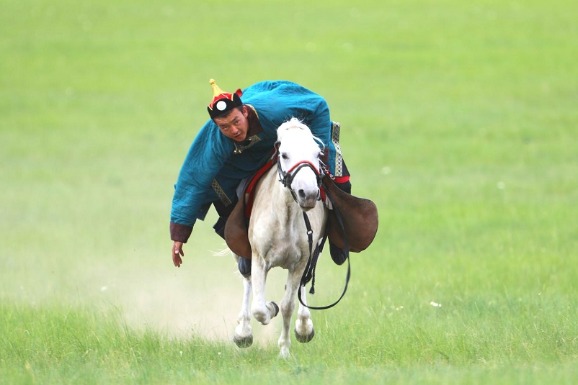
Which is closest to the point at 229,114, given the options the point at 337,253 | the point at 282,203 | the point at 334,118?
the point at 282,203

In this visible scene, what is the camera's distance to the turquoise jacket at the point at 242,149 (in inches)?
332

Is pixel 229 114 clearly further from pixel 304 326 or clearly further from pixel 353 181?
pixel 353 181

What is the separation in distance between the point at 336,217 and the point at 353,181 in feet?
35.2

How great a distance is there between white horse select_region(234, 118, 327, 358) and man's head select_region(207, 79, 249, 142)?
12.7 inches

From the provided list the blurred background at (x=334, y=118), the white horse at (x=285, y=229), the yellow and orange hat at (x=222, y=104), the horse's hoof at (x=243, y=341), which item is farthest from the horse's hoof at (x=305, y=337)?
the yellow and orange hat at (x=222, y=104)

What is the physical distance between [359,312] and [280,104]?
2.52 m

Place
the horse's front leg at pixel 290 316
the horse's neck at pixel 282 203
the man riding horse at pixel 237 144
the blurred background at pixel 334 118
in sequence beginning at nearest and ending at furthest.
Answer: the horse's neck at pixel 282 203
the man riding horse at pixel 237 144
the horse's front leg at pixel 290 316
the blurred background at pixel 334 118

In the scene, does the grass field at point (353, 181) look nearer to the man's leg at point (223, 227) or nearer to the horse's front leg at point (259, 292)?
the horse's front leg at point (259, 292)

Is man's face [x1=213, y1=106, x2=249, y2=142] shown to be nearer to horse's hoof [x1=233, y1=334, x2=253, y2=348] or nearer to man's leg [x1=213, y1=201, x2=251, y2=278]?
man's leg [x1=213, y1=201, x2=251, y2=278]

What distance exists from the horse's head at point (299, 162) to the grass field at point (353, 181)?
109cm

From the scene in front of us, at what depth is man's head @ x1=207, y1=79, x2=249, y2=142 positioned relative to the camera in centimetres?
802

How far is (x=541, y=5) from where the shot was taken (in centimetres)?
3684

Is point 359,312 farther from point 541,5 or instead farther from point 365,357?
point 541,5

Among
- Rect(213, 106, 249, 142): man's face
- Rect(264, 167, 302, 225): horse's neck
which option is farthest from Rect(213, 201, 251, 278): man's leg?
Rect(213, 106, 249, 142): man's face
